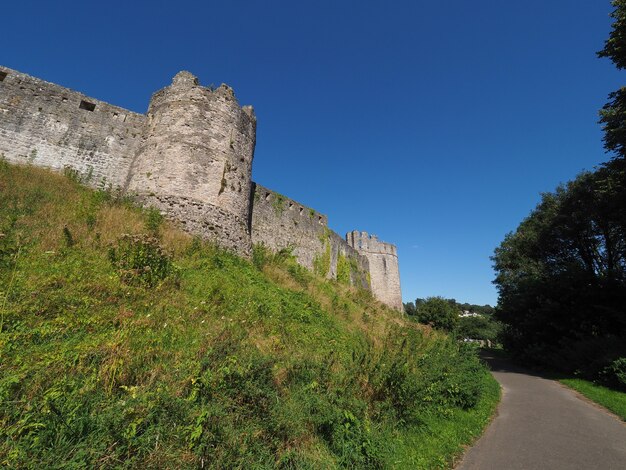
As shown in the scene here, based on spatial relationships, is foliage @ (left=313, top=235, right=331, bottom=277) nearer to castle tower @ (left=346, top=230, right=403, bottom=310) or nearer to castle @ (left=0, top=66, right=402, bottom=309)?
castle @ (left=0, top=66, right=402, bottom=309)

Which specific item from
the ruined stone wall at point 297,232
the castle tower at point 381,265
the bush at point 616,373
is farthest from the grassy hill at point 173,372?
the castle tower at point 381,265

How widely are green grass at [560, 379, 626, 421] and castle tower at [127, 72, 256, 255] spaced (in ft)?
40.2

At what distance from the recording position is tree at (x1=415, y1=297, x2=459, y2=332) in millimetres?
28406

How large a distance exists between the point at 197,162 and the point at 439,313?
27066 millimetres

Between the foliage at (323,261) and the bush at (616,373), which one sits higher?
the foliage at (323,261)

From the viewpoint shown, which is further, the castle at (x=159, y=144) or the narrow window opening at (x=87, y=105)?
the narrow window opening at (x=87, y=105)

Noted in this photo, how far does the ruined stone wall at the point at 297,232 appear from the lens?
17.2 m

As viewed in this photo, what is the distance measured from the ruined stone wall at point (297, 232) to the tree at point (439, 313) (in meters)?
10.3

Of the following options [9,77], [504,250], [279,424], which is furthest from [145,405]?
[504,250]

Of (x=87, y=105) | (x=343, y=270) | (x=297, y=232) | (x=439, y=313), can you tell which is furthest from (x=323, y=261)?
(x=87, y=105)

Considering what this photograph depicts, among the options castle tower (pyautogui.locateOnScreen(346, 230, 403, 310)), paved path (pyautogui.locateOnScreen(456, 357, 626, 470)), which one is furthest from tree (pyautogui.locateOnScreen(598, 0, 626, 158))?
castle tower (pyautogui.locateOnScreen(346, 230, 403, 310))

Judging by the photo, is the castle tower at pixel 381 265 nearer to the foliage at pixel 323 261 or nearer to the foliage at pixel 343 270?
the foliage at pixel 343 270

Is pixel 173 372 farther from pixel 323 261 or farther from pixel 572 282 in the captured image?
pixel 572 282

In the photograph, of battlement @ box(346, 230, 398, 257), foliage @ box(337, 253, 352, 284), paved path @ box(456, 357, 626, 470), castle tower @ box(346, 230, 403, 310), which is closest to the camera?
paved path @ box(456, 357, 626, 470)
